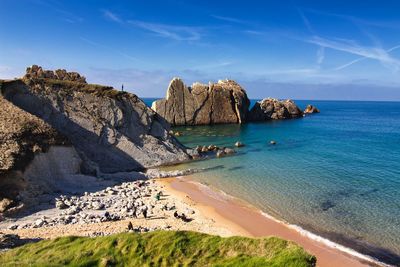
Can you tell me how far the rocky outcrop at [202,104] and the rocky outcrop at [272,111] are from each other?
7998 millimetres

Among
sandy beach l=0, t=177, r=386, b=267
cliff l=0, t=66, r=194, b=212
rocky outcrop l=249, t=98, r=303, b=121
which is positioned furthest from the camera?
rocky outcrop l=249, t=98, r=303, b=121

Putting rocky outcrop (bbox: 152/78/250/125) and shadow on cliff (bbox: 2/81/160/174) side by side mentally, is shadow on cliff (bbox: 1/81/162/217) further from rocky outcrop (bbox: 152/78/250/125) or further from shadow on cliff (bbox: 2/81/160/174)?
rocky outcrop (bbox: 152/78/250/125)

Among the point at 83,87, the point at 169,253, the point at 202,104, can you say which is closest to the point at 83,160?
the point at 83,87

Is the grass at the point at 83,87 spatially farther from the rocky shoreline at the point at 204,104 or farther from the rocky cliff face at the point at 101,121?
the rocky shoreline at the point at 204,104

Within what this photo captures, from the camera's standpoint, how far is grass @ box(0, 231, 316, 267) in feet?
43.5

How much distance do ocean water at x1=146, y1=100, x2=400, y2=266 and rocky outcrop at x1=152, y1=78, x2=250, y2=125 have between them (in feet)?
100

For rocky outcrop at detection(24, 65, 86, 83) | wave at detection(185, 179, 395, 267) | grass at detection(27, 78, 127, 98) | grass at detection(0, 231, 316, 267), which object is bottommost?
wave at detection(185, 179, 395, 267)

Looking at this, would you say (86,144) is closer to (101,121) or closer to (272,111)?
(101,121)

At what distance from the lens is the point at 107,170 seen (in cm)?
4269

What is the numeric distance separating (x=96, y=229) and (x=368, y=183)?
1136 inches

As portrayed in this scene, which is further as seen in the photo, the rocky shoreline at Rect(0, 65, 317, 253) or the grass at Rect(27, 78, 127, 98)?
the grass at Rect(27, 78, 127, 98)

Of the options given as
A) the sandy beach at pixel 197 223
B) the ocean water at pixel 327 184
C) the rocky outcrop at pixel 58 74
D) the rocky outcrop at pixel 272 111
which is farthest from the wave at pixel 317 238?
the rocky outcrop at pixel 272 111

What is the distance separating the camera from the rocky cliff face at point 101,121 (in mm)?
42594

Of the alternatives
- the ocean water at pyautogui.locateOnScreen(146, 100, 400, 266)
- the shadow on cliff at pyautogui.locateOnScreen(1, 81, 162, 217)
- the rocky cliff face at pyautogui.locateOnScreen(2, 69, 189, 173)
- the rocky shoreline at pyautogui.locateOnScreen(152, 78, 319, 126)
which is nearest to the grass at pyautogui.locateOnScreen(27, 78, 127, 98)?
the rocky cliff face at pyautogui.locateOnScreen(2, 69, 189, 173)
